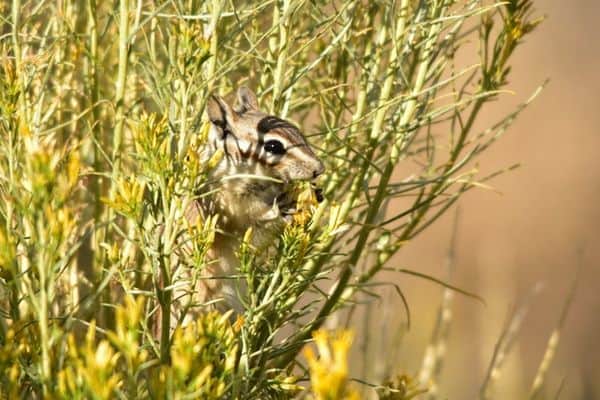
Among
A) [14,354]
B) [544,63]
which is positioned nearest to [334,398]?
[14,354]

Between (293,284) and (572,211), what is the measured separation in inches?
320

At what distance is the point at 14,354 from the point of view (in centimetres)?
199

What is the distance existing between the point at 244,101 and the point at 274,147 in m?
0.25

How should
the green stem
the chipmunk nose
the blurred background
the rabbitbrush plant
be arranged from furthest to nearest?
the blurred background < the chipmunk nose < the green stem < the rabbitbrush plant

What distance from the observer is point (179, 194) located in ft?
7.41

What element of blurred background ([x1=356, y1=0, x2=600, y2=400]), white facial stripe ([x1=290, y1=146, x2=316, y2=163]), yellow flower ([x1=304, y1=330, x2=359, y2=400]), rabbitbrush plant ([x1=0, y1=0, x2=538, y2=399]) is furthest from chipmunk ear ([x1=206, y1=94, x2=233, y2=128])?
blurred background ([x1=356, y1=0, x2=600, y2=400])

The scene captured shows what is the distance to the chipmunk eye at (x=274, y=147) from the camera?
292 centimetres

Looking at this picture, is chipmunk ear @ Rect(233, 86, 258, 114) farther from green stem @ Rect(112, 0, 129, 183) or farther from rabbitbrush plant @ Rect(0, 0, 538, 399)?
green stem @ Rect(112, 0, 129, 183)

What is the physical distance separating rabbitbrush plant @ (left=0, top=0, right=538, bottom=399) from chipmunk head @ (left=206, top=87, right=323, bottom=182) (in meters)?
0.07

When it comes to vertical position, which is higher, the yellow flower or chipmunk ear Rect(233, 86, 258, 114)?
chipmunk ear Rect(233, 86, 258, 114)

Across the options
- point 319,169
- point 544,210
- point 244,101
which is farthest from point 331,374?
point 544,210

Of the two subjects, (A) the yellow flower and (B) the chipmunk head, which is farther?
(B) the chipmunk head

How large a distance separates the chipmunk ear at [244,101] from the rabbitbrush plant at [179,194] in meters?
0.03

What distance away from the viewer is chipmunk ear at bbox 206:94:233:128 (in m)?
3.02
